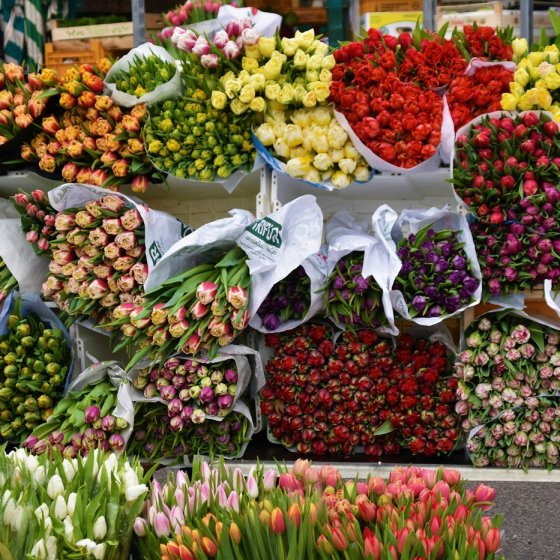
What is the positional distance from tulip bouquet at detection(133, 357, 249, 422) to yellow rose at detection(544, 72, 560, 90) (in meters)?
1.35

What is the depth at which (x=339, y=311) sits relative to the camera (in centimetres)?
247

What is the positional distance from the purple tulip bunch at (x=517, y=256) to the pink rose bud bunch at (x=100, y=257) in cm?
113

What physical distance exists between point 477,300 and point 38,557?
1.49 meters

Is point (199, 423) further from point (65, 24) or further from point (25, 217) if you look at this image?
point (65, 24)

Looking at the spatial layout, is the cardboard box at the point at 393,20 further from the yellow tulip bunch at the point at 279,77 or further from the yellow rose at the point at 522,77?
the yellow rose at the point at 522,77

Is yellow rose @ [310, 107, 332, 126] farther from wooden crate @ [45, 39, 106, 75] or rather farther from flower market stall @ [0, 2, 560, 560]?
wooden crate @ [45, 39, 106, 75]

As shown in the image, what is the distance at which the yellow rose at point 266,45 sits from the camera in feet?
8.56

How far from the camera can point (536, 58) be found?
2418 millimetres

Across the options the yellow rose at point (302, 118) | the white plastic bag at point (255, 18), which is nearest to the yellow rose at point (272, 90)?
the yellow rose at point (302, 118)

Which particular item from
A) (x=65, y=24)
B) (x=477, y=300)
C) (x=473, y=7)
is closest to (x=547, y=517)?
(x=477, y=300)

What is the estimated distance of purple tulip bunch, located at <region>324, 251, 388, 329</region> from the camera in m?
2.41

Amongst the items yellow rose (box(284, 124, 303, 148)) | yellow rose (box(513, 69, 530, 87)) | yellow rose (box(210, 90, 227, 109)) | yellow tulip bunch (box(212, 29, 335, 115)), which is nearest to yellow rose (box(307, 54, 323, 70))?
yellow tulip bunch (box(212, 29, 335, 115))

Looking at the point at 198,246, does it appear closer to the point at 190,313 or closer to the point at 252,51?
the point at 190,313

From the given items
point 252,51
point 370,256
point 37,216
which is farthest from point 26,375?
point 252,51
